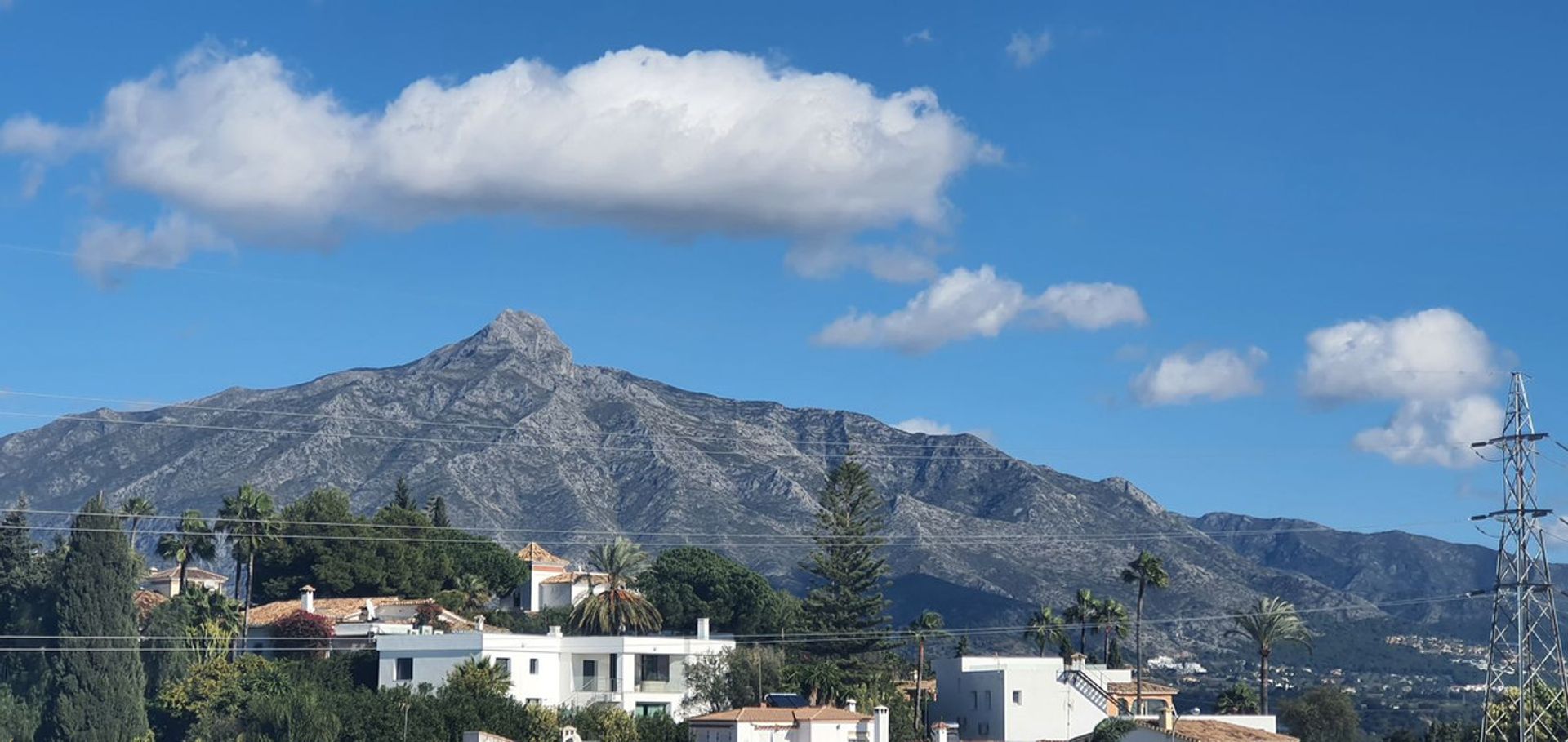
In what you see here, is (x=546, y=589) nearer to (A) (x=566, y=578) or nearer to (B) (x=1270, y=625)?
(A) (x=566, y=578)

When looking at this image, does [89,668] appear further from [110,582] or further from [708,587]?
[708,587]

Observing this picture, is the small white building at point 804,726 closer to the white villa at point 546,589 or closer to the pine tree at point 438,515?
the white villa at point 546,589

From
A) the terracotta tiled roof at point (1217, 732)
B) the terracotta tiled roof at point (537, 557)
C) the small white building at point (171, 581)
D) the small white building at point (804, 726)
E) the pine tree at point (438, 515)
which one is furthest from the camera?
the pine tree at point (438, 515)

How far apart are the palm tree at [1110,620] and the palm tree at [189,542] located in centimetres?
6583

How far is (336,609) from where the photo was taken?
124 metres

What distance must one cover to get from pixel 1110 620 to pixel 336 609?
56.4m

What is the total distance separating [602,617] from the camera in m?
119

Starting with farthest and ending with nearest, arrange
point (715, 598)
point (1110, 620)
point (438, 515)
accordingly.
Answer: point (438, 515) → point (1110, 620) → point (715, 598)

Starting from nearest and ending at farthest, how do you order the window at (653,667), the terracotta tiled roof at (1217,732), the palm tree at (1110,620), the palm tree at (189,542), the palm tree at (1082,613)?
1. the terracotta tiled roof at (1217,732)
2. the window at (653,667)
3. the palm tree at (189,542)
4. the palm tree at (1110,620)
5. the palm tree at (1082,613)

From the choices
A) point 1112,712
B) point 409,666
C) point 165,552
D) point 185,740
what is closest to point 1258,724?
point 1112,712

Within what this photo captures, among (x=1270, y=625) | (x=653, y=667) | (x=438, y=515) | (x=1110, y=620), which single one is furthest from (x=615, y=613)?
(x=438, y=515)

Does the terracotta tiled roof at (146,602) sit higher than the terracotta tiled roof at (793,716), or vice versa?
the terracotta tiled roof at (146,602)

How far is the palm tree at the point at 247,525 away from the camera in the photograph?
133250mm

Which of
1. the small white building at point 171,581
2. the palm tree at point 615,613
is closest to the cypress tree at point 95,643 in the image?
the palm tree at point 615,613
